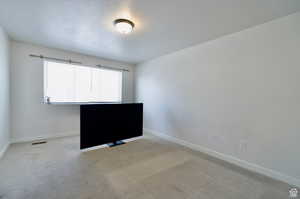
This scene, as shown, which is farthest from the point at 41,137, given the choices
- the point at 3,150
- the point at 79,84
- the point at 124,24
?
the point at 124,24

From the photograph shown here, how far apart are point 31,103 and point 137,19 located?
3222 millimetres

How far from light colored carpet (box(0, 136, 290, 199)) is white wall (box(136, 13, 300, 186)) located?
0.39 meters

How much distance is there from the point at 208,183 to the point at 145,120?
9.23 ft

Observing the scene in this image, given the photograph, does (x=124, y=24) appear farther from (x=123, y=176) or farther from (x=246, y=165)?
(x=246, y=165)

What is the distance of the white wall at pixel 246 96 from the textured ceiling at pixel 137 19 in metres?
0.30

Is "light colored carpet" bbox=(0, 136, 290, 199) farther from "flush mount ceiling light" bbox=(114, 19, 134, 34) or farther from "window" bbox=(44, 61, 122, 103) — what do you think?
"flush mount ceiling light" bbox=(114, 19, 134, 34)

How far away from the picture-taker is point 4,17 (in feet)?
6.40

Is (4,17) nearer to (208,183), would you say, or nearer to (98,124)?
(98,124)

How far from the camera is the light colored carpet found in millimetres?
1504

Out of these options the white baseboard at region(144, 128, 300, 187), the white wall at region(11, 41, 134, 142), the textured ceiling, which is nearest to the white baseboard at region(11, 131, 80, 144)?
the white wall at region(11, 41, 134, 142)

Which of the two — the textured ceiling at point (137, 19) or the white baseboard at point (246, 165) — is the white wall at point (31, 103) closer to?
the textured ceiling at point (137, 19)

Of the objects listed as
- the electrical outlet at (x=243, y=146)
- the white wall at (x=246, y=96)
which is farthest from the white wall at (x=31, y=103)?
the electrical outlet at (x=243, y=146)

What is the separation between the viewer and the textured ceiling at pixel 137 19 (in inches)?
63.0

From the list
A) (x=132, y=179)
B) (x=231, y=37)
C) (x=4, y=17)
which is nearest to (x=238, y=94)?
(x=231, y=37)
